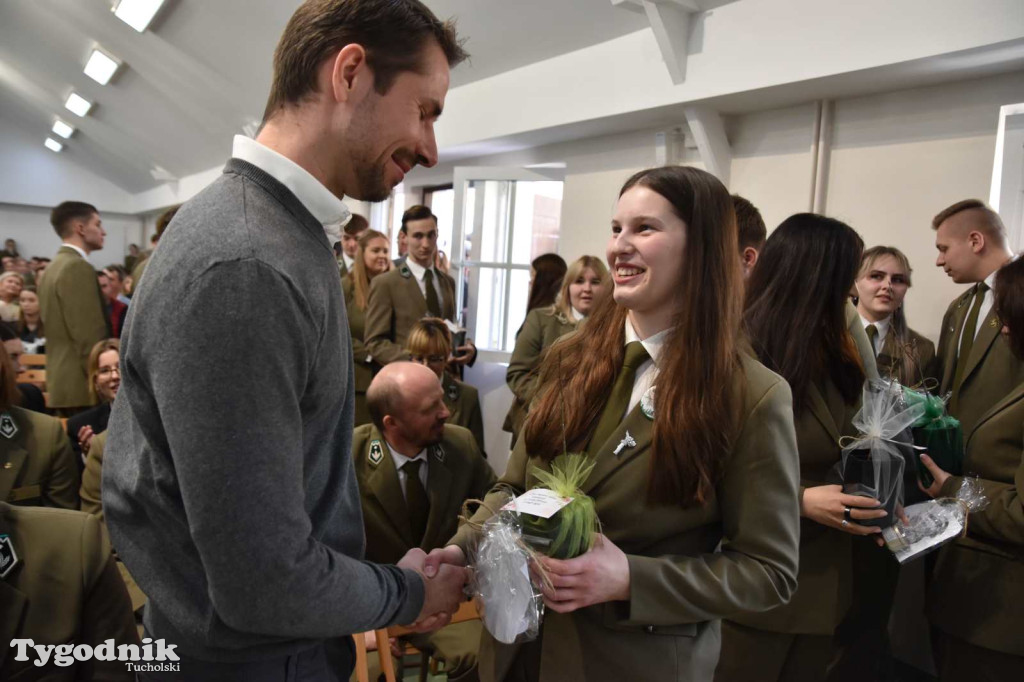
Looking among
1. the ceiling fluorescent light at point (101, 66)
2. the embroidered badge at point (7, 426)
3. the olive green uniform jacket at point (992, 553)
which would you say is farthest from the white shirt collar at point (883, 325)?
the ceiling fluorescent light at point (101, 66)

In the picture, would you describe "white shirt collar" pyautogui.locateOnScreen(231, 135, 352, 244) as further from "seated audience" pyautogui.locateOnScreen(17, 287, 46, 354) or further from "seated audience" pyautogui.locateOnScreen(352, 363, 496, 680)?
"seated audience" pyautogui.locateOnScreen(17, 287, 46, 354)

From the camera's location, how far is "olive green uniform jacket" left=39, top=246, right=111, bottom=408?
445 cm

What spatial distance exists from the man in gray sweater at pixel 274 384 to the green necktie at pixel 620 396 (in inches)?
17.5

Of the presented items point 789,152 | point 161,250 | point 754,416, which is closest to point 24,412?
point 161,250

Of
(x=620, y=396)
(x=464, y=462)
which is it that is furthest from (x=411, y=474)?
(x=620, y=396)

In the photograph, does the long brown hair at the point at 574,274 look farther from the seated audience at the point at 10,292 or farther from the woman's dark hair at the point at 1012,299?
the seated audience at the point at 10,292

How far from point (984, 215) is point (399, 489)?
99.3 inches

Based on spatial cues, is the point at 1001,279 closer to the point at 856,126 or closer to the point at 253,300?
the point at 856,126

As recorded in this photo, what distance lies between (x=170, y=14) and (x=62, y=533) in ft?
20.0

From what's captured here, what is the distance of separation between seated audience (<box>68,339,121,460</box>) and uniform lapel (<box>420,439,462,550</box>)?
A: 164cm

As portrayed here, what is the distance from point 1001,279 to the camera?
216cm

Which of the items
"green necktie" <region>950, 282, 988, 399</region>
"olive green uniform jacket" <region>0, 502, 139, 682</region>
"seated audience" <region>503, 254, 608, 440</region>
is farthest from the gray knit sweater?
"seated audience" <region>503, 254, 608, 440</region>

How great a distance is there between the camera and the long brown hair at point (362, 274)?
456cm

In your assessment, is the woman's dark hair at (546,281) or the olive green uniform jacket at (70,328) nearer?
the woman's dark hair at (546,281)
